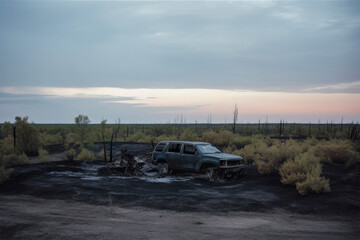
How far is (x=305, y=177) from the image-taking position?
1342 cm

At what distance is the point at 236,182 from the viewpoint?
48.6 ft

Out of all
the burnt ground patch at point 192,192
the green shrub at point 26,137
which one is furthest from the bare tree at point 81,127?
the burnt ground patch at point 192,192

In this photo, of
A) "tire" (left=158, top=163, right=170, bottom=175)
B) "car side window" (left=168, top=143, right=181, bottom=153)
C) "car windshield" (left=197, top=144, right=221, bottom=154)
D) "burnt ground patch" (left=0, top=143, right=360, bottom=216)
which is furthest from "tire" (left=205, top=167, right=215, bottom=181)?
"tire" (left=158, top=163, right=170, bottom=175)

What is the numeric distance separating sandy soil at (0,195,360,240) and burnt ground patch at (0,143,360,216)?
2.39ft

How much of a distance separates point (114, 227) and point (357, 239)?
5.61 m

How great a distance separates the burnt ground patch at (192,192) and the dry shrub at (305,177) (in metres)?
0.28

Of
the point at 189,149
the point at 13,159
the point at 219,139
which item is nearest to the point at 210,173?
the point at 189,149

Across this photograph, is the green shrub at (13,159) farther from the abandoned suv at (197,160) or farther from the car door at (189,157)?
the car door at (189,157)

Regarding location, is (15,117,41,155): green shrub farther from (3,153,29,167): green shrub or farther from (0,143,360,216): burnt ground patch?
(0,143,360,216): burnt ground patch

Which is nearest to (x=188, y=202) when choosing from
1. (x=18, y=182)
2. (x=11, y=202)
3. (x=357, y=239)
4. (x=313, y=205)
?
(x=313, y=205)

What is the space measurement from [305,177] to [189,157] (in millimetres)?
5118

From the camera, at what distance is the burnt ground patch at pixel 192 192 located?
1035 centimetres

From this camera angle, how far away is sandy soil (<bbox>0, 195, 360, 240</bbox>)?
A: 7316 millimetres

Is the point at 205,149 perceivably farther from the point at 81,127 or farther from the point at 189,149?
the point at 81,127
